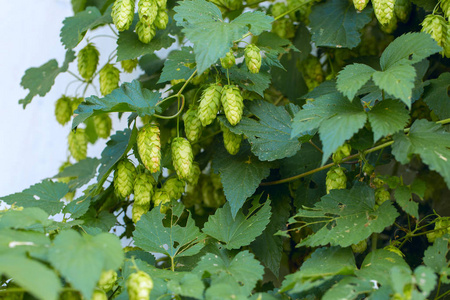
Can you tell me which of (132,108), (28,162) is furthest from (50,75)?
(28,162)

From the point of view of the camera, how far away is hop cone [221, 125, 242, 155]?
3.59ft

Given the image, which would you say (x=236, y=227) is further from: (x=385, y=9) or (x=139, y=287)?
(x=385, y=9)

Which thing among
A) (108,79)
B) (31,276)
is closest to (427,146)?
(31,276)

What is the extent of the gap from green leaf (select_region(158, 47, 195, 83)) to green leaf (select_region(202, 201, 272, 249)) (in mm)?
345

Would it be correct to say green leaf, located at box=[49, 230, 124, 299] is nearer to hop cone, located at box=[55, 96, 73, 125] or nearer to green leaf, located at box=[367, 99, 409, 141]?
green leaf, located at box=[367, 99, 409, 141]

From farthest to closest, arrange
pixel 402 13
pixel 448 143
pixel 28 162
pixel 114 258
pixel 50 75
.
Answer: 1. pixel 28 162
2. pixel 50 75
3. pixel 402 13
4. pixel 448 143
5. pixel 114 258

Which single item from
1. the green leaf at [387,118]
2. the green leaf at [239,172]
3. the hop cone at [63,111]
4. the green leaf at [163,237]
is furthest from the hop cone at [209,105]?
the hop cone at [63,111]

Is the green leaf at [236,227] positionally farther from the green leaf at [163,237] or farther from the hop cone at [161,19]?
the hop cone at [161,19]

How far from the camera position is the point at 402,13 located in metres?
A: 1.26

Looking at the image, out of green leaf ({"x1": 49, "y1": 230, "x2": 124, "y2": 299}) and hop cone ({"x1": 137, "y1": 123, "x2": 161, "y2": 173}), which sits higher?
green leaf ({"x1": 49, "y1": 230, "x2": 124, "y2": 299})


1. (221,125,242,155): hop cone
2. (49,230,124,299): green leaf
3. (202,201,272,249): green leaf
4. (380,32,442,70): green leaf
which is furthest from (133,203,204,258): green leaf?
(380,32,442,70): green leaf

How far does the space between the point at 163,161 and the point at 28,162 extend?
102 cm

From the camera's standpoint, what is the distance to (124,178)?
1.15 meters

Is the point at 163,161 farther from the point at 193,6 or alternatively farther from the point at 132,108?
the point at 193,6
